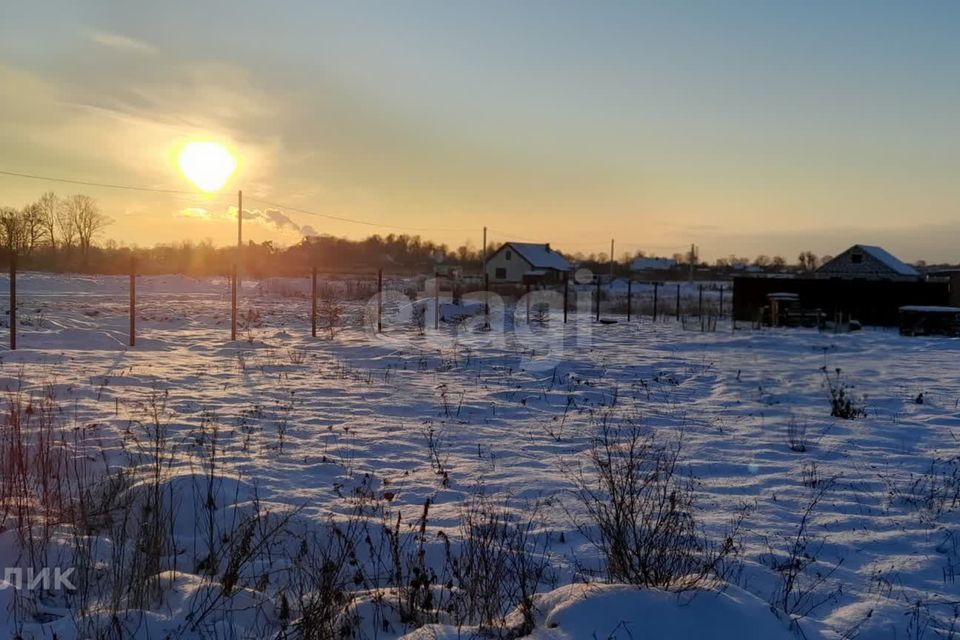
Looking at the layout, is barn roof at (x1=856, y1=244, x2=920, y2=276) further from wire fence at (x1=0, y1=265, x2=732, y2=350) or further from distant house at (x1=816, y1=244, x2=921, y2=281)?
wire fence at (x1=0, y1=265, x2=732, y2=350)

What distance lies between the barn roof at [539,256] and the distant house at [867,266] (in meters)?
28.9

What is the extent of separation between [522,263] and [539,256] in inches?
86.2

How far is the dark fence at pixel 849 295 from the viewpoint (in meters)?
21.7

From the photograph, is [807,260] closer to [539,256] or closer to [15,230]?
[539,256]

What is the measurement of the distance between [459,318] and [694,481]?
53.3ft

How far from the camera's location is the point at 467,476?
5684 millimetres

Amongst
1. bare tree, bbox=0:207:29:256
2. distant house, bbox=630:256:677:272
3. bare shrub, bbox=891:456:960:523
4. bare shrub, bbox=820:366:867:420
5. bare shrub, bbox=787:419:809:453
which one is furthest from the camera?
distant house, bbox=630:256:677:272

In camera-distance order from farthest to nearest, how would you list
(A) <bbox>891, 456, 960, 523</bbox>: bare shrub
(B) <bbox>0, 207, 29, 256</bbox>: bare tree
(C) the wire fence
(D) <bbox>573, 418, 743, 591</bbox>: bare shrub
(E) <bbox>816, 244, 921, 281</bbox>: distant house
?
(B) <bbox>0, 207, 29, 256</bbox>: bare tree → (E) <bbox>816, 244, 921, 281</bbox>: distant house → (C) the wire fence → (A) <bbox>891, 456, 960, 523</bbox>: bare shrub → (D) <bbox>573, 418, 743, 591</bbox>: bare shrub

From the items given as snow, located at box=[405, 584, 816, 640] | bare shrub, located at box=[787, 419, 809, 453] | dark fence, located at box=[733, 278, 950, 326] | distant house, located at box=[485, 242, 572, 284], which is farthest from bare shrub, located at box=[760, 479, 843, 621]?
distant house, located at box=[485, 242, 572, 284]

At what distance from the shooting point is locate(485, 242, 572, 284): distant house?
205 ft

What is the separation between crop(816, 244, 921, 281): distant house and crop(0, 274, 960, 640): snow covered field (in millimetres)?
25319

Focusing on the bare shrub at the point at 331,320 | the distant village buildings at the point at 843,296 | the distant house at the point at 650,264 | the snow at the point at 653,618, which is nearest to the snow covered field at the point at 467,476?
the snow at the point at 653,618

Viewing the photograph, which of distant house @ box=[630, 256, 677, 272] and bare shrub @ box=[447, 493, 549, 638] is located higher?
distant house @ box=[630, 256, 677, 272]

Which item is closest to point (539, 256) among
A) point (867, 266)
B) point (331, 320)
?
point (867, 266)
